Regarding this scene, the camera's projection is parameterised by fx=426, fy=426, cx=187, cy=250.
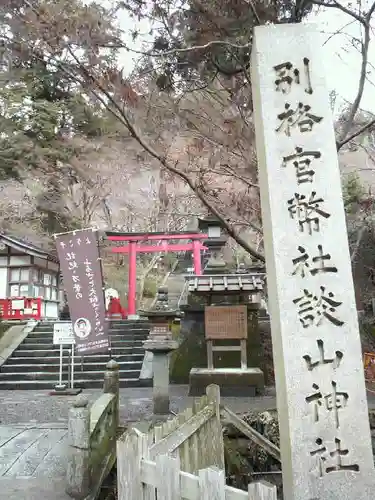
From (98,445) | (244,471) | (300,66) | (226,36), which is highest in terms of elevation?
(226,36)

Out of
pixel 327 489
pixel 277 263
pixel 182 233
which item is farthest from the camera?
pixel 182 233

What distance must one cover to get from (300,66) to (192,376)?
7.21m

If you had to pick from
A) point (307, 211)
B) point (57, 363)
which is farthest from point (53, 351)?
point (307, 211)

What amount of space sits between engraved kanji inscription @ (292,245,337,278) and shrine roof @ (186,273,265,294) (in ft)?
22.5

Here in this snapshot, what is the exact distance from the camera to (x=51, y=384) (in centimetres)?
1038

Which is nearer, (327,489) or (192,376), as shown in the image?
(327,489)

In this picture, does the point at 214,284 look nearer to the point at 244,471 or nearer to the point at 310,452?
the point at 244,471

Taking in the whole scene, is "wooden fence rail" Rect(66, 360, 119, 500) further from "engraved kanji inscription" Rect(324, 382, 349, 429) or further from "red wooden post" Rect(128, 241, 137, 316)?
"red wooden post" Rect(128, 241, 137, 316)

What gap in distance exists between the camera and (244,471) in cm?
493

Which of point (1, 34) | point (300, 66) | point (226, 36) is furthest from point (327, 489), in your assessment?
point (1, 34)

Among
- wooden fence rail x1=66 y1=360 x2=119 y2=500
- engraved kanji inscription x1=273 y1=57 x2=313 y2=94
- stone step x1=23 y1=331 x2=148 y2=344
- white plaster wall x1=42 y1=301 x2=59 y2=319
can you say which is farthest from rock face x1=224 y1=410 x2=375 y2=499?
white plaster wall x1=42 y1=301 x2=59 y2=319

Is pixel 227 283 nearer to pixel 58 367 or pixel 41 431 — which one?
pixel 58 367

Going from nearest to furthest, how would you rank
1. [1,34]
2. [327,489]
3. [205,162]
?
[327,489] → [1,34] → [205,162]

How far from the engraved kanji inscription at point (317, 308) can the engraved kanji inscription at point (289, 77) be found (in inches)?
63.1
